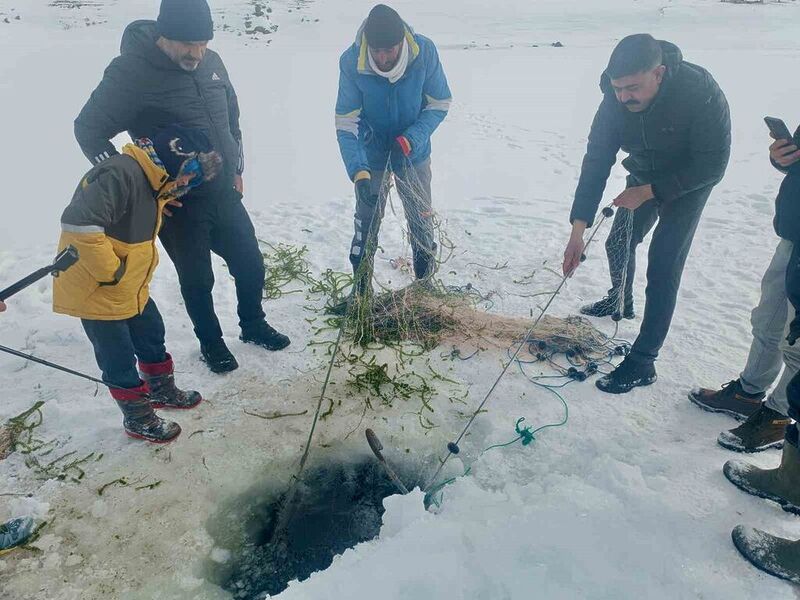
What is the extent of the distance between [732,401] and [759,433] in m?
0.32

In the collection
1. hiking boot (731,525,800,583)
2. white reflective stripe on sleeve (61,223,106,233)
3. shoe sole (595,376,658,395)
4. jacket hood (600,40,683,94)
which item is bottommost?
shoe sole (595,376,658,395)

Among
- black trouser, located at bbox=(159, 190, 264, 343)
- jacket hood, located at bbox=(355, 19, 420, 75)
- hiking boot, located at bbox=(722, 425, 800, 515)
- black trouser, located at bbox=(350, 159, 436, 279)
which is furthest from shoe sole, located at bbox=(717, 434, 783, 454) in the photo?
jacket hood, located at bbox=(355, 19, 420, 75)

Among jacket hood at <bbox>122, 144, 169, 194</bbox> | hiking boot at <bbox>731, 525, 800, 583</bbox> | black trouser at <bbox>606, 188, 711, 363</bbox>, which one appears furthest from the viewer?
black trouser at <bbox>606, 188, 711, 363</bbox>

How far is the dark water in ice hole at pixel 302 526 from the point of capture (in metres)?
2.34

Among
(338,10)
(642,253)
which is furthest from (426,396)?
(338,10)

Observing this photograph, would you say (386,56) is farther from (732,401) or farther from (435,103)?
(732,401)

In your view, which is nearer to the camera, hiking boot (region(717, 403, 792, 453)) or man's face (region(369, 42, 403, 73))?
hiking boot (region(717, 403, 792, 453))

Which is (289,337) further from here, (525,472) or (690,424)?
(690,424)

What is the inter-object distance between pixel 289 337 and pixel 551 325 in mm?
1943

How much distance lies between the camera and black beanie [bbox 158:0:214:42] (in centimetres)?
261

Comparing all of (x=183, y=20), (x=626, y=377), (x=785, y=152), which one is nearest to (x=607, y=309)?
(x=626, y=377)

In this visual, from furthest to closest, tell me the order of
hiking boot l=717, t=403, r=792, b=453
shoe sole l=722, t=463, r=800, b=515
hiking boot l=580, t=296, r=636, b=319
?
hiking boot l=580, t=296, r=636, b=319 < hiking boot l=717, t=403, r=792, b=453 < shoe sole l=722, t=463, r=800, b=515

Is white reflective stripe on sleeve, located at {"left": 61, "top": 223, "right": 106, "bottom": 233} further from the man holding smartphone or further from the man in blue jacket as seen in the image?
the man holding smartphone

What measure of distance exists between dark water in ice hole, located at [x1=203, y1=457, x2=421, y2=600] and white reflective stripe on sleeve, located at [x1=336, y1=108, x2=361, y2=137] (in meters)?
2.23
